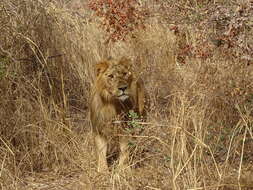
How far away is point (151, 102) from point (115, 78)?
0.91m

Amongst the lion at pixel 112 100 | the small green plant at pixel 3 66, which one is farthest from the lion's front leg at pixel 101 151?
the small green plant at pixel 3 66

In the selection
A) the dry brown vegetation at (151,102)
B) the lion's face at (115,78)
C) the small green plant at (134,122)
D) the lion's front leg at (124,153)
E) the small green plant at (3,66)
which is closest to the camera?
the dry brown vegetation at (151,102)

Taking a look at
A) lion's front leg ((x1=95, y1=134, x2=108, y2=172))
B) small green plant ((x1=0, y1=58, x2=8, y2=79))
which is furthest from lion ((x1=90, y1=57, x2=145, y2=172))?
small green plant ((x1=0, y1=58, x2=8, y2=79))

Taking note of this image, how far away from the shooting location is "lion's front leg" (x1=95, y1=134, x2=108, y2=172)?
4708mm

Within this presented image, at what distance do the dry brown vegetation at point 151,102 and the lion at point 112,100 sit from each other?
0.51 ft

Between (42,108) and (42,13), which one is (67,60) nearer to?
(42,13)

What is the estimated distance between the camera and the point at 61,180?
480 centimetres

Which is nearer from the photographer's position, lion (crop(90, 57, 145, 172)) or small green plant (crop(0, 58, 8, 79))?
lion (crop(90, 57, 145, 172))

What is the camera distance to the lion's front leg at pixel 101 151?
15.4ft

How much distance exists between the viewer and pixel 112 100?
5.05m

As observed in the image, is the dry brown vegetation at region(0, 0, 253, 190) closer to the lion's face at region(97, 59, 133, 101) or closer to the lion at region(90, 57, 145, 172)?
the lion at region(90, 57, 145, 172)

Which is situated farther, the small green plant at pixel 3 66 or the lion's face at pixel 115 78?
the small green plant at pixel 3 66

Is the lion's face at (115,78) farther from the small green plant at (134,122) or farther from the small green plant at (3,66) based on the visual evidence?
the small green plant at (3,66)

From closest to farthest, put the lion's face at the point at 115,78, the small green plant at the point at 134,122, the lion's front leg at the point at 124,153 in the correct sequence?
the small green plant at the point at 134,122
the lion's front leg at the point at 124,153
the lion's face at the point at 115,78
